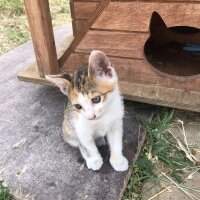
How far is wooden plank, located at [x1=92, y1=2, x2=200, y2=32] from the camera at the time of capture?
1863 millimetres

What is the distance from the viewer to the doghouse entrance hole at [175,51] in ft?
8.34

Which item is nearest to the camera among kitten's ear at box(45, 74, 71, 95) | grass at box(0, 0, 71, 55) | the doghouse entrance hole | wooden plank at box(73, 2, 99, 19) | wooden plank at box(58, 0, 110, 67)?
kitten's ear at box(45, 74, 71, 95)

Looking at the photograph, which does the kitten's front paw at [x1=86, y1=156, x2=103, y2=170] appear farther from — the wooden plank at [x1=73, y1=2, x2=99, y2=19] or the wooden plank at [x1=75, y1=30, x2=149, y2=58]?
the wooden plank at [x1=73, y1=2, x2=99, y2=19]

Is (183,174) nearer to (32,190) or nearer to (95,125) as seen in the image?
(95,125)

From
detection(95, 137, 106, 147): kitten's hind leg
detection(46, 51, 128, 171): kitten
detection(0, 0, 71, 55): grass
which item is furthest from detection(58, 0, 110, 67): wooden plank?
detection(0, 0, 71, 55): grass

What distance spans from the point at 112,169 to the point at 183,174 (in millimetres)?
409

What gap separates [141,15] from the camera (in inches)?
77.4

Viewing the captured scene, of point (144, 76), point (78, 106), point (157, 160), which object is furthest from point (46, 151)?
point (144, 76)

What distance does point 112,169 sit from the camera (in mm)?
1902

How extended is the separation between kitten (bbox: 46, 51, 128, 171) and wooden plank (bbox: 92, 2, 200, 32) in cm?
46

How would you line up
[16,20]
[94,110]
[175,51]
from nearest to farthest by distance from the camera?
[94,110], [175,51], [16,20]

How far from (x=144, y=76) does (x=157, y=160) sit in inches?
22.5

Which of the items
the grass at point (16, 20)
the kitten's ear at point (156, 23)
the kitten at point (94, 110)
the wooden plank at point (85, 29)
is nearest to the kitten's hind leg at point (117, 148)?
the kitten at point (94, 110)

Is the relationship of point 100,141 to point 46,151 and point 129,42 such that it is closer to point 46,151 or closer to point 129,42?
point 46,151
